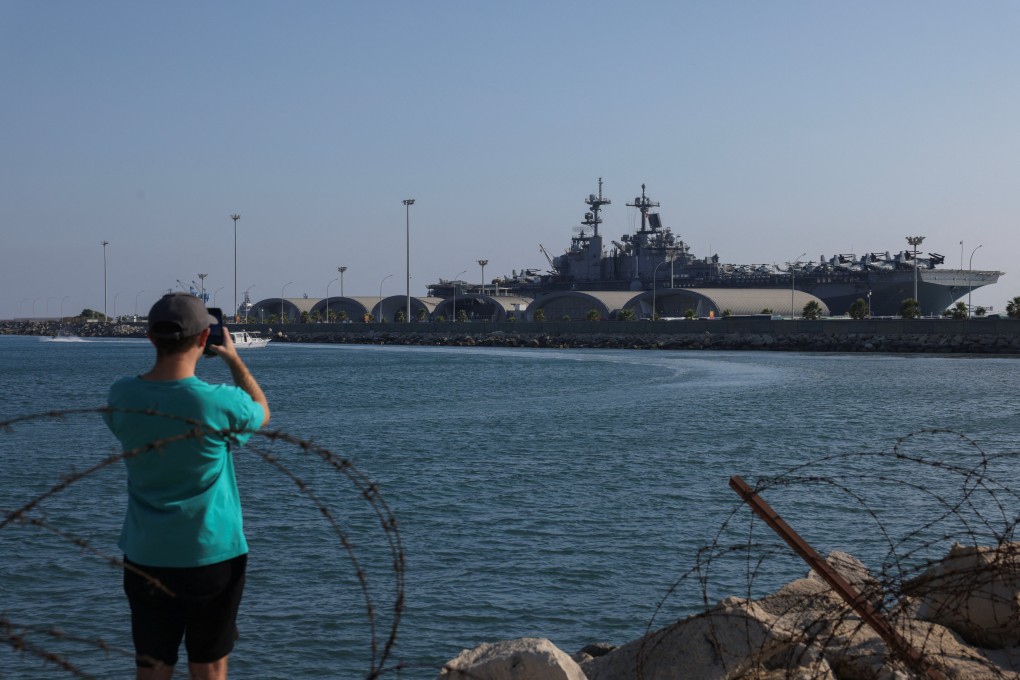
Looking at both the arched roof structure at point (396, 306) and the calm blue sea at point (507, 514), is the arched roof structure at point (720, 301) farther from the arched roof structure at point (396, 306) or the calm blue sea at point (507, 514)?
the calm blue sea at point (507, 514)

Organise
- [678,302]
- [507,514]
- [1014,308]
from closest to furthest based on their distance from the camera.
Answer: [507,514], [1014,308], [678,302]

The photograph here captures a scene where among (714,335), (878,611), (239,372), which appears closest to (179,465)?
(239,372)

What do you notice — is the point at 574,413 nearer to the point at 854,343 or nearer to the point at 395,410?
the point at 395,410

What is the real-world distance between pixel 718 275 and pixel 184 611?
12964 cm

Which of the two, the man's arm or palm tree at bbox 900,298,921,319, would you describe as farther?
palm tree at bbox 900,298,921,319

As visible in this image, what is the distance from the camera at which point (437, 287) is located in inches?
6275

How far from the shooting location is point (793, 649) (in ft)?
17.5

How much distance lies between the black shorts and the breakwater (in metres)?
75.1

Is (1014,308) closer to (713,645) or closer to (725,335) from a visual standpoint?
(725,335)

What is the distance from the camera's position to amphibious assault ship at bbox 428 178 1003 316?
117 metres

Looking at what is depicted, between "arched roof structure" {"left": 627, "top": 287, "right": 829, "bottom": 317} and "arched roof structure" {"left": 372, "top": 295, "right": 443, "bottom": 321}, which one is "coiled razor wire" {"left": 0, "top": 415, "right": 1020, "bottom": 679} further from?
"arched roof structure" {"left": 372, "top": 295, "right": 443, "bottom": 321}

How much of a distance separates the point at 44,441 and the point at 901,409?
26.0 m

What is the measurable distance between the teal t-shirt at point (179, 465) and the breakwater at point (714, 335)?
247 feet

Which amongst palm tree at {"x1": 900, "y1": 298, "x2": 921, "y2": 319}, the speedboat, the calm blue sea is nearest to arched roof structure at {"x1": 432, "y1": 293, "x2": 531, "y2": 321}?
the speedboat
